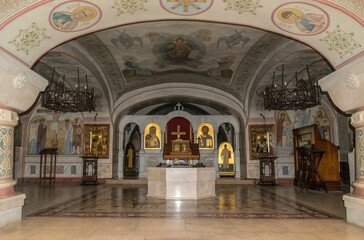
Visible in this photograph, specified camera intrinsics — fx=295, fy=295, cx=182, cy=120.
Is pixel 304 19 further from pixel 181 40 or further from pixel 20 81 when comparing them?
pixel 181 40

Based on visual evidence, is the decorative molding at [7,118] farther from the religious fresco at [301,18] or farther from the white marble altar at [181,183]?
the religious fresco at [301,18]

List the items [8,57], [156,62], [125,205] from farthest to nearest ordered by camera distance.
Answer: [156,62], [125,205], [8,57]

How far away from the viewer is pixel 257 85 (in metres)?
11.2

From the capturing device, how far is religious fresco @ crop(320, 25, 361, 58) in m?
4.31

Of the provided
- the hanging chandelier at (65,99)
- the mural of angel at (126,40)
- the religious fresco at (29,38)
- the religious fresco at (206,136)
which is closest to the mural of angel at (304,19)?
the religious fresco at (29,38)

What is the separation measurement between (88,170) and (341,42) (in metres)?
11.0

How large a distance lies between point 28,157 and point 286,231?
495 inches

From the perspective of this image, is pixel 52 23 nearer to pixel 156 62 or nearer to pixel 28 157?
pixel 156 62

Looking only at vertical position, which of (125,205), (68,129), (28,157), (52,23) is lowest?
(125,205)

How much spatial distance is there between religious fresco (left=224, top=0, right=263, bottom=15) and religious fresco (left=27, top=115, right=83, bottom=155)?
10.6 meters

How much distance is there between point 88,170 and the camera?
12.7m

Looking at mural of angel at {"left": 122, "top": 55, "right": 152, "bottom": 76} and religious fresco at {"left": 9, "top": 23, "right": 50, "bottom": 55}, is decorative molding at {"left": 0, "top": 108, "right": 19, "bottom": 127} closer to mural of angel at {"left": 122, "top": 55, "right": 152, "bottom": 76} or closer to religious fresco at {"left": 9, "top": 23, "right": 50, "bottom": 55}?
religious fresco at {"left": 9, "top": 23, "right": 50, "bottom": 55}

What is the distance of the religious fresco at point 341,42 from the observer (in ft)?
14.1

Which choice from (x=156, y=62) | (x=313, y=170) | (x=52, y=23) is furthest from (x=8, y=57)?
(x=313, y=170)
